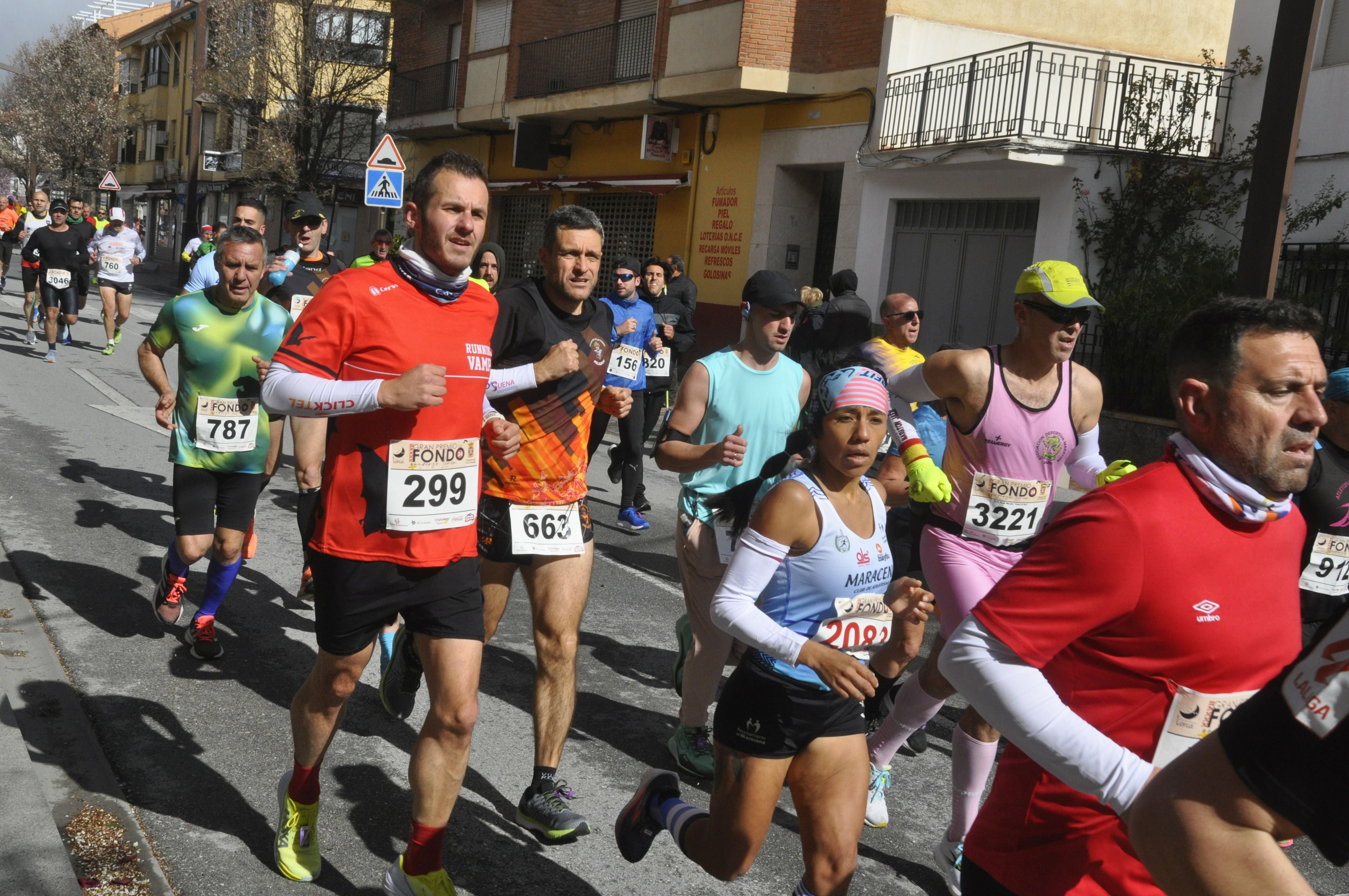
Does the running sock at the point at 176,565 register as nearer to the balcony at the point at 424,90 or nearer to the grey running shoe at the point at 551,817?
the grey running shoe at the point at 551,817

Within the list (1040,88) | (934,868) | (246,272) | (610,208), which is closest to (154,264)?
(610,208)

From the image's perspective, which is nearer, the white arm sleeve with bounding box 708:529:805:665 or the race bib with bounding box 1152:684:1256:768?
the race bib with bounding box 1152:684:1256:768

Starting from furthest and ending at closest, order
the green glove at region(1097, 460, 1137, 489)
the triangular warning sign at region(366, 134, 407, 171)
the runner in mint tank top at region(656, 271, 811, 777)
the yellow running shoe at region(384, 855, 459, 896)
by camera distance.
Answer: the triangular warning sign at region(366, 134, 407, 171)
the runner in mint tank top at region(656, 271, 811, 777)
the green glove at region(1097, 460, 1137, 489)
the yellow running shoe at region(384, 855, 459, 896)

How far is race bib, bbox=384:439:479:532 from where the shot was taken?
332cm

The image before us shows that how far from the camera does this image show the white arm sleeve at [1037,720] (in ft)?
6.16

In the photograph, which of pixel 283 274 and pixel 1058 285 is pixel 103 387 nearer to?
pixel 283 274

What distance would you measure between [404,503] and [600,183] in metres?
21.8

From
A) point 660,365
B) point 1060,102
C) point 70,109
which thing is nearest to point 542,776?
point 660,365

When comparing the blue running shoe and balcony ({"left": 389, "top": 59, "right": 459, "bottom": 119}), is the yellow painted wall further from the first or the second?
balcony ({"left": 389, "top": 59, "right": 459, "bottom": 119})

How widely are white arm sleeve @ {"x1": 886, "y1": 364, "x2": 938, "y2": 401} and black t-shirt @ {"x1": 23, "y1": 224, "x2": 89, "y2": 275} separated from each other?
14.1 m

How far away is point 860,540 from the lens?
3160 mm

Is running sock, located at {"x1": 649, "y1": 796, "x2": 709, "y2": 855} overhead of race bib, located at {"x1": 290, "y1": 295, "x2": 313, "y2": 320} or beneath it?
beneath

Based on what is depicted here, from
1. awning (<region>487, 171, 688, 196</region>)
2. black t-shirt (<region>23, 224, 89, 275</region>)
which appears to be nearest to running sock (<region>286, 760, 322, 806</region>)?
black t-shirt (<region>23, 224, 89, 275</region>)

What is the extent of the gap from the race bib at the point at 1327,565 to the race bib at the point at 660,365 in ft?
21.5
